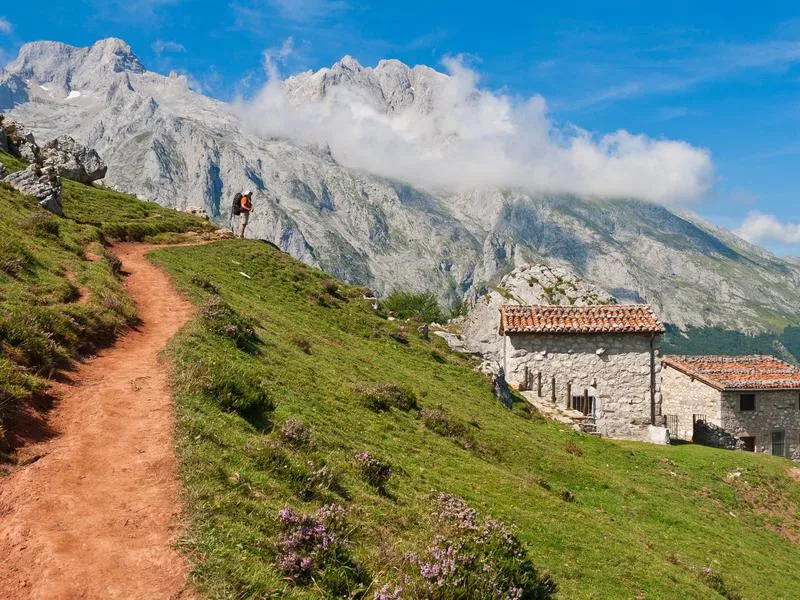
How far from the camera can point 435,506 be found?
38.5 feet

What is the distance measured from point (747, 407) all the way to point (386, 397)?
37.8m

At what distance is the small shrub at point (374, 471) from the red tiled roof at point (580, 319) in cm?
2691

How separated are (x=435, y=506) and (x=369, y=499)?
1.79 m

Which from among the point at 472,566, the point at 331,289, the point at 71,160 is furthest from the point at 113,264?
the point at 71,160

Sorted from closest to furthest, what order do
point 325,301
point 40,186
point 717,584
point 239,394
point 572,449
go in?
point 239,394 → point 717,584 → point 572,449 → point 325,301 → point 40,186

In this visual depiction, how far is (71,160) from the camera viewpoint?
6341 cm

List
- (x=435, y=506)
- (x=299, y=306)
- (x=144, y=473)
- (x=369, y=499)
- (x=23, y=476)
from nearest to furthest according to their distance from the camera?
(x=23, y=476) < (x=144, y=473) < (x=369, y=499) < (x=435, y=506) < (x=299, y=306)

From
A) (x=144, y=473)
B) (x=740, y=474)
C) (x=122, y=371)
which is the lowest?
(x=740, y=474)

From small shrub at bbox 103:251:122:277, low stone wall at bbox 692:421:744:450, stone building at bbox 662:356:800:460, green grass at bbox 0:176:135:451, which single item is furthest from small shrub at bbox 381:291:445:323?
green grass at bbox 0:176:135:451

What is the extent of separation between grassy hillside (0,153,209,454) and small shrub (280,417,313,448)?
15.3 ft

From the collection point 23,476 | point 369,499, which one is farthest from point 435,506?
point 23,476

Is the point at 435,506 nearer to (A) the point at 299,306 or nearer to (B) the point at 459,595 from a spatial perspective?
(B) the point at 459,595

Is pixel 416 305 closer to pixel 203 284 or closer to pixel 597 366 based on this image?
Result: pixel 597 366

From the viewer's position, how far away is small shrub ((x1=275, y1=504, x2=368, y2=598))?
7.17m
